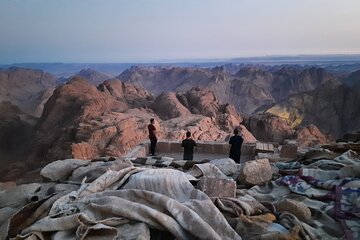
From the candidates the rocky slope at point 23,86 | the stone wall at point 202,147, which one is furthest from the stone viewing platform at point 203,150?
the rocky slope at point 23,86

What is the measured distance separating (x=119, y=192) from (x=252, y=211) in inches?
54.8

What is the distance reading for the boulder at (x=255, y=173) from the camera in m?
4.98

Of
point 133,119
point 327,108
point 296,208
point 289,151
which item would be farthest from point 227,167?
point 327,108

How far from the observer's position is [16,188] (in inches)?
187

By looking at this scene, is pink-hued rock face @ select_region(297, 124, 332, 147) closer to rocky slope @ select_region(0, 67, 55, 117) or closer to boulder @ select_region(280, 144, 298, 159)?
boulder @ select_region(280, 144, 298, 159)

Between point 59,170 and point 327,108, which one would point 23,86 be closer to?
point 327,108

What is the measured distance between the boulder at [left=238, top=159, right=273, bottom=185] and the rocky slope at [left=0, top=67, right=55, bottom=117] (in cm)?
5027

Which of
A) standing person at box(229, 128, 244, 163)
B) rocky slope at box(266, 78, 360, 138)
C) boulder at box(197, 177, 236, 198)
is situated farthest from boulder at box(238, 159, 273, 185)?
rocky slope at box(266, 78, 360, 138)

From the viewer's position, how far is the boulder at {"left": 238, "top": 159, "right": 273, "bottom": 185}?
4984 millimetres

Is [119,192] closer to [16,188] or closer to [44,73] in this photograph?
[16,188]

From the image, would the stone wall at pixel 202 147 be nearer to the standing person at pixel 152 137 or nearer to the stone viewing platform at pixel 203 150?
the stone viewing platform at pixel 203 150

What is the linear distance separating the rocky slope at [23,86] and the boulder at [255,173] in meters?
50.3

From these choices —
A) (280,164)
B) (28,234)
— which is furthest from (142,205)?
(280,164)

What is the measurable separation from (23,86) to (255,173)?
7851 centimetres
